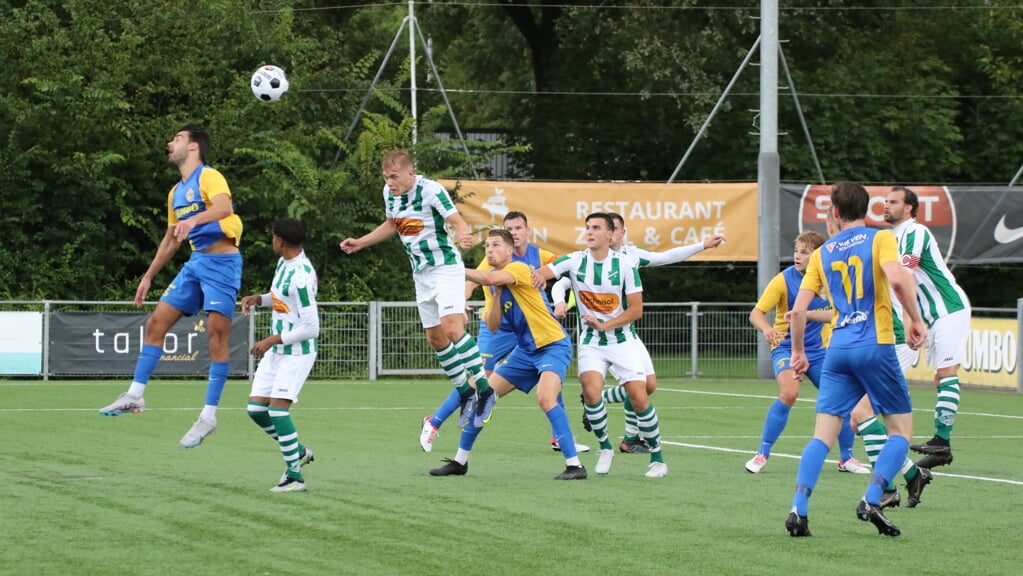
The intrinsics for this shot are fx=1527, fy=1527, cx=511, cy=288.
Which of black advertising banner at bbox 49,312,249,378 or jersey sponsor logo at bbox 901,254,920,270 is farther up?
jersey sponsor logo at bbox 901,254,920,270

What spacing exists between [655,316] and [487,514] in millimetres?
18682

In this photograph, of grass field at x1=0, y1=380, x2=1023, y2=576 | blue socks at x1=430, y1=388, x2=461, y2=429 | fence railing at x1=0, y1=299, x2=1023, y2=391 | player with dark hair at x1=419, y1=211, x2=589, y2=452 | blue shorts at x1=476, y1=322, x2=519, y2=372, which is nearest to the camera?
grass field at x1=0, y1=380, x2=1023, y2=576

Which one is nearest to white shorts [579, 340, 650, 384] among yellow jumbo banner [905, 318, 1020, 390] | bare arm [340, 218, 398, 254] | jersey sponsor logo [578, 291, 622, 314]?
jersey sponsor logo [578, 291, 622, 314]

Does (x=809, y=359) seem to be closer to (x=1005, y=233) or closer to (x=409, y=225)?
(x=409, y=225)

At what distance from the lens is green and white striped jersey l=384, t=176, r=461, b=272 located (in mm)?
12094

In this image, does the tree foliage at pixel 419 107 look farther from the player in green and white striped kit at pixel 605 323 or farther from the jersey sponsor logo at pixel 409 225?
the player in green and white striped kit at pixel 605 323

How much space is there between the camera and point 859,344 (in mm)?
8344

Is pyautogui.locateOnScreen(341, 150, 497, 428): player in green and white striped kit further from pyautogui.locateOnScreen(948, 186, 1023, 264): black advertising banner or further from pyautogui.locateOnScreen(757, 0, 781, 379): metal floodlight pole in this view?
pyautogui.locateOnScreen(948, 186, 1023, 264): black advertising banner

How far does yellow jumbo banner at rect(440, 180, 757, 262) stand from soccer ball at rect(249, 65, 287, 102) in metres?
5.62

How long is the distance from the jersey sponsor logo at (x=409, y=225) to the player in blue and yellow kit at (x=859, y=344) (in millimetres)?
4295

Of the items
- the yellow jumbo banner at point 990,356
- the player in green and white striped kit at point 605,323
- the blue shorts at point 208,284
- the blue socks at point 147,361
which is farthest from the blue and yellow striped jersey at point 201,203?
the yellow jumbo banner at point 990,356

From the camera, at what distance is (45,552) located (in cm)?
752

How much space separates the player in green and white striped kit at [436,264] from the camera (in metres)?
11.9

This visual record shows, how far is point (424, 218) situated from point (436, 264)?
41cm
